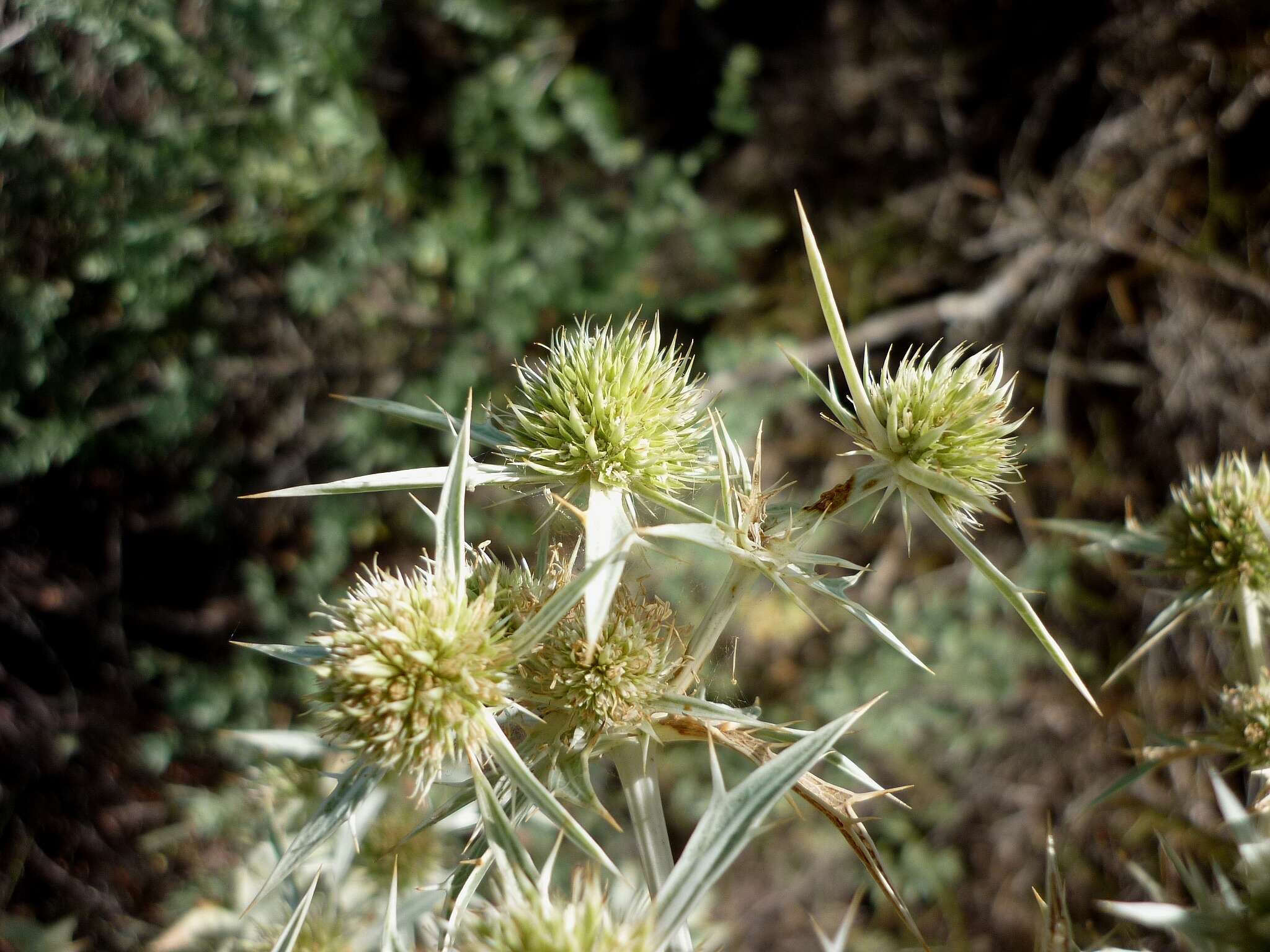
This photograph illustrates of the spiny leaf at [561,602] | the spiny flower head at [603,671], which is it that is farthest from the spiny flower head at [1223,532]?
the spiny leaf at [561,602]

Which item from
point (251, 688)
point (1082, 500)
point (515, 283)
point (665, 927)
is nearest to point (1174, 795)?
point (1082, 500)

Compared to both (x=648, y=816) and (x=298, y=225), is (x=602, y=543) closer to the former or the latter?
(x=648, y=816)

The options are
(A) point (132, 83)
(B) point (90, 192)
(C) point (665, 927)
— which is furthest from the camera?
(A) point (132, 83)

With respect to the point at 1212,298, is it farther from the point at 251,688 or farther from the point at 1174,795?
the point at 251,688

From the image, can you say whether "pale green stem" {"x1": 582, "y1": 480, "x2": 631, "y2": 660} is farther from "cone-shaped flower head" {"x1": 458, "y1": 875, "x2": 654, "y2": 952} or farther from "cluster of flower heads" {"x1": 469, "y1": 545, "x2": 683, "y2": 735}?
"cone-shaped flower head" {"x1": 458, "y1": 875, "x2": 654, "y2": 952}

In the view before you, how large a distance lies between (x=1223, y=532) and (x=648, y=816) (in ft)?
3.90

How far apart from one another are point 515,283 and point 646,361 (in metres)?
1.36

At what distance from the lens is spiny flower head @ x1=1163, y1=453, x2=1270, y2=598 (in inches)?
55.9

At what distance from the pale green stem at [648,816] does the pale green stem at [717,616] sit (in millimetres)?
113

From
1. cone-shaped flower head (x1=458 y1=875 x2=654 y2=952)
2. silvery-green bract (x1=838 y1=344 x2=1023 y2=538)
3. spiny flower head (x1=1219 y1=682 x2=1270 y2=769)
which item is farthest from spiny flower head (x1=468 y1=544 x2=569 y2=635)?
spiny flower head (x1=1219 y1=682 x2=1270 y2=769)

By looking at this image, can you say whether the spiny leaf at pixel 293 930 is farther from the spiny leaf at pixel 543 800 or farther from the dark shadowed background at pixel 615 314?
the dark shadowed background at pixel 615 314

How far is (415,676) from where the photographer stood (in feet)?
3.45

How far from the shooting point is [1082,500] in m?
3.02

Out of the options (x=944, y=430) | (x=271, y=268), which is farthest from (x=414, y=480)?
(x=271, y=268)
